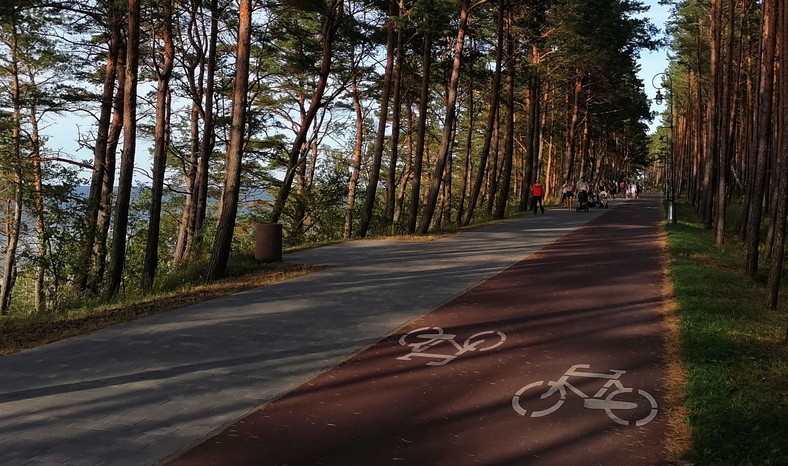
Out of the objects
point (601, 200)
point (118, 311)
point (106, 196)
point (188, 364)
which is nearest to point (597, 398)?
point (188, 364)

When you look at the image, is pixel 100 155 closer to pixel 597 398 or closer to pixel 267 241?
pixel 267 241

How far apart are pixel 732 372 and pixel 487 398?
2.61 metres

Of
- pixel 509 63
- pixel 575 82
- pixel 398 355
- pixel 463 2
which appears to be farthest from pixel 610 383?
pixel 575 82

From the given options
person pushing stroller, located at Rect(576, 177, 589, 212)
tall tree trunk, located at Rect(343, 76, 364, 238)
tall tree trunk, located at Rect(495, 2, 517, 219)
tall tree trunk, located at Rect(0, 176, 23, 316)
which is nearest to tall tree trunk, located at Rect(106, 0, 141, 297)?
tall tree trunk, located at Rect(0, 176, 23, 316)

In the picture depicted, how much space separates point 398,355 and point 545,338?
1.96 meters

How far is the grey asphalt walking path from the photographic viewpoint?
4.78 m

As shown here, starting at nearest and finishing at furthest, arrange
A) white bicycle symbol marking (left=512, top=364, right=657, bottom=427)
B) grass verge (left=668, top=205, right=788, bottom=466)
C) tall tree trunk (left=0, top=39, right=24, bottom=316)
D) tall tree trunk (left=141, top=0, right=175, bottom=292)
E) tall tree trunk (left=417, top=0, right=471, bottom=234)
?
grass verge (left=668, top=205, right=788, bottom=466) < white bicycle symbol marking (left=512, top=364, right=657, bottom=427) < tall tree trunk (left=141, top=0, right=175, bottom=292) < tall tree trunk (left=0, top=39, right=24, bottom=316) < tall tree trunk (left=417, top=0, right=471, bottom=234)

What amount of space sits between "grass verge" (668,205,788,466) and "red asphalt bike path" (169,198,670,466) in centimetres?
32

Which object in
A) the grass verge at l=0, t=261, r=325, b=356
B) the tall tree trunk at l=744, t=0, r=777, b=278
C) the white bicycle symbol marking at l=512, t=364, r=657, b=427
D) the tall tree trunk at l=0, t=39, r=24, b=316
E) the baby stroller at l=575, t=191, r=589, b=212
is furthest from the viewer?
the baby stroller at l=575, t=191, r=589, b=212

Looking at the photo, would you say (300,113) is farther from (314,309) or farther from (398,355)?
(398,355)

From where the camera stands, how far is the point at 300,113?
35.3 metres

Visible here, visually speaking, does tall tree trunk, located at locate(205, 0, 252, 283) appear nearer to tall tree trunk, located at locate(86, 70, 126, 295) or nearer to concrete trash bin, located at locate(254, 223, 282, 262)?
A: concrete trash bin, located at locate(254, 223, 282, 262)

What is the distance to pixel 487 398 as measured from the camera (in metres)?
5.65

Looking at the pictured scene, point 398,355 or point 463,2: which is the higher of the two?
point 463,2
